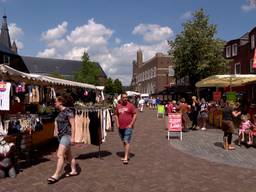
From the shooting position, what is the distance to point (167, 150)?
10.0m

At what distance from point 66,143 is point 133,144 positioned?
5.01 metres

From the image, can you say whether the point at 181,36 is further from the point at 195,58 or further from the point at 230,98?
the point at 230,98

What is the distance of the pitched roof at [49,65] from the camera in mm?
98688

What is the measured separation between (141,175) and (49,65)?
97755mm

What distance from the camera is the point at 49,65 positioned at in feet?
331

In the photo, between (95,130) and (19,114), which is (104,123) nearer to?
(95,130)

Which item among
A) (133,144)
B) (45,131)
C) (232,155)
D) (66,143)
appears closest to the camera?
(66,143)

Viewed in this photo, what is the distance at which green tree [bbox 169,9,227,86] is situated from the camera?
2866 centimetres

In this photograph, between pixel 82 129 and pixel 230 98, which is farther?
pixel 230 98

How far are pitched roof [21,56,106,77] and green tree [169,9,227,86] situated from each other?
7438 centimetres

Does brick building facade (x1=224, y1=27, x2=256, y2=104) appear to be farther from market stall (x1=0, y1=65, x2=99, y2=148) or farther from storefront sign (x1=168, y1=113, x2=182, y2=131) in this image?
market stall (x1=0, y1=65, x2=99, y2=148)

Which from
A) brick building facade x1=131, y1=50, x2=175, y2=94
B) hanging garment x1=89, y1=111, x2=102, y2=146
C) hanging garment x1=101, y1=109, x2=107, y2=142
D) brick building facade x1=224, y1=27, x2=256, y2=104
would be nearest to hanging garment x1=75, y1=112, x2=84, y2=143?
hanging garment x1=89, y1=111, x2=102, y2=146

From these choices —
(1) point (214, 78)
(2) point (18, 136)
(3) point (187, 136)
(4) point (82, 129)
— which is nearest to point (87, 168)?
(4) point (82, 129)

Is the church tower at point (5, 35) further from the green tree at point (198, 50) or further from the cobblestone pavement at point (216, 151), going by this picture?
the cobblestone pavement at point (216, 151)
